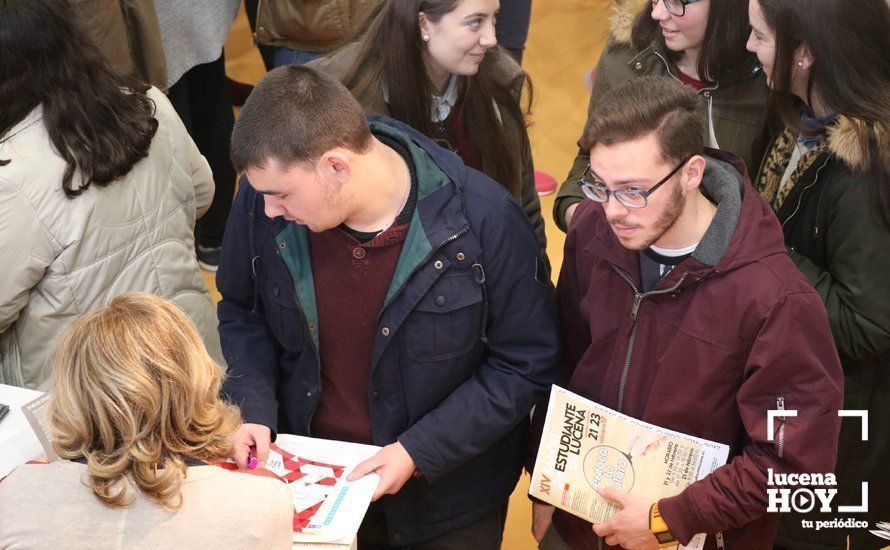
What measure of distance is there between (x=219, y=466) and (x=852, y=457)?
1.94 metres

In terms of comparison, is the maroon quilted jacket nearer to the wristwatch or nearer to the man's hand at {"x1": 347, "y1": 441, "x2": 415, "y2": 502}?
the wristwatch

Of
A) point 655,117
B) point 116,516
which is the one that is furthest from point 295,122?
point 116,516

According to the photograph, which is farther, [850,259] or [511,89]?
[511,89]

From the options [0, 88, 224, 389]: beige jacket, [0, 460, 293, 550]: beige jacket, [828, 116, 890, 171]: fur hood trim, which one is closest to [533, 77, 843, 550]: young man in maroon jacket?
[828, 116, 890, 171]: fur hood trim

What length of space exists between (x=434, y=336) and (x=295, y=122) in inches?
24.7

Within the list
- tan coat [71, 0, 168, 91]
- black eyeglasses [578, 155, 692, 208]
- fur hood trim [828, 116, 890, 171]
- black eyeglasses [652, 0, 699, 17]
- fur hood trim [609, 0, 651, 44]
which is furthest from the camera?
tan coat [71, 0, 168, 91]

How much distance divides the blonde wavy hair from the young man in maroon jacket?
990 millimetres

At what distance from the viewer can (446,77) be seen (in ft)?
11.0

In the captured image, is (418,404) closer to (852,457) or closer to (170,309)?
(170,309)

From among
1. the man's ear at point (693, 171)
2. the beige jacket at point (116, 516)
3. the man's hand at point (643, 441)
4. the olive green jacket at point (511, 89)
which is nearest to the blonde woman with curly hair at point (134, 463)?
the beige jacket at point (116, 516)

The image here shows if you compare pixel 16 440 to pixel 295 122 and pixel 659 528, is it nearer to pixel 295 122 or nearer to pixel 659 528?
pixel 295 122

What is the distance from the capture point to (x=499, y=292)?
8.11 ft

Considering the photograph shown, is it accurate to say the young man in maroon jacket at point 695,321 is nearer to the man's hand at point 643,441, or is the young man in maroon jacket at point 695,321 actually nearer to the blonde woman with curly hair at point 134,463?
the man's hand at point 643,441

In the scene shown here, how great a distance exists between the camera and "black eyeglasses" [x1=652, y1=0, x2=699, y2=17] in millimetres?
3141
